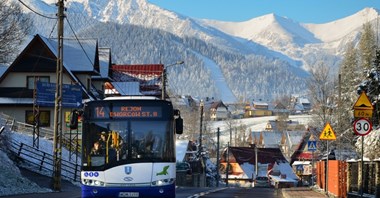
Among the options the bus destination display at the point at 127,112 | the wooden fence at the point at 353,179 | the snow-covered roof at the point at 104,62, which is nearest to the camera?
the bus destination display at the point at 127,112

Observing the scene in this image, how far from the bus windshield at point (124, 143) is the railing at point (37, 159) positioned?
19751 millimetres

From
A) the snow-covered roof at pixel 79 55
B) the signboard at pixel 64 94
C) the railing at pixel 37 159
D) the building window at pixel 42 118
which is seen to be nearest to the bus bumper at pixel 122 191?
the railing at pixel 37 159

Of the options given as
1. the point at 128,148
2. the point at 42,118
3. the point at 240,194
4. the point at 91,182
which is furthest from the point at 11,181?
the point at 42,118

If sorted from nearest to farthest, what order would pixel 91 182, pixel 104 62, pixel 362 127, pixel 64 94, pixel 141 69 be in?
pixel 91 182, pixel 362 127, pixel 64 94, pixel 104 62, pixel 141 69

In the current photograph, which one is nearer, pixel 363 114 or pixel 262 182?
pixel 363 114

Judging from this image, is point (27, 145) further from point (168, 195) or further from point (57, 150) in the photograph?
point (168, 195)

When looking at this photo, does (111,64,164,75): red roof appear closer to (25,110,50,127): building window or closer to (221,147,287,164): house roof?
(221,147,287,164): house roof

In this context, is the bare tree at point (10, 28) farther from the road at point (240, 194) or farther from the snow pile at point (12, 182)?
the road at point (240, 194)

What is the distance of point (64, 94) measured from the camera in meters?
39.0

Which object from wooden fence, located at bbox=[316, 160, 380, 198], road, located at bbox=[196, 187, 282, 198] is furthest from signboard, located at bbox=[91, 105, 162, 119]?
road, located at bbox=[196, 187, 282, 198]

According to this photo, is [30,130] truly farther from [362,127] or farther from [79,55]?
[362,127]

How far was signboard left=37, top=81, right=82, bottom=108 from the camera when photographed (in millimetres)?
39219

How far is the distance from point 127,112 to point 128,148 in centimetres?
100

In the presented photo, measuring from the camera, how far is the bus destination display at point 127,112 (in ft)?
60.4
